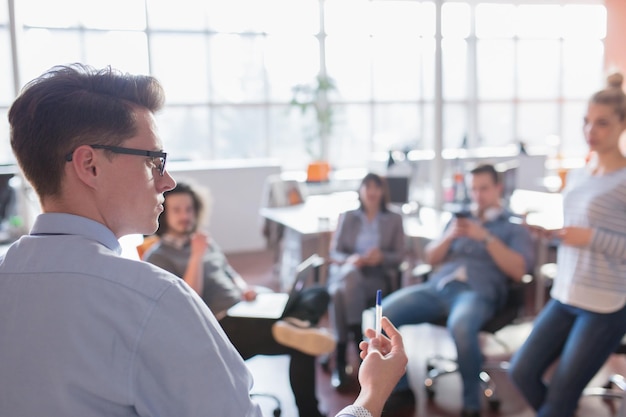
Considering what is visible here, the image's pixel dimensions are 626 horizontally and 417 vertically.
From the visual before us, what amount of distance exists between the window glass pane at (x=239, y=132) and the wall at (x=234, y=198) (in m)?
2.13

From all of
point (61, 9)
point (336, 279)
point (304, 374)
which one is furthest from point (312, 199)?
point (61, 9)

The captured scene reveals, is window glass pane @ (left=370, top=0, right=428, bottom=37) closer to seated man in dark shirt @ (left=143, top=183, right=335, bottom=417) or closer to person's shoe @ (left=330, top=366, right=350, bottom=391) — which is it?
person's shoe @ (left=330, top=366, right=350, bottom=391)

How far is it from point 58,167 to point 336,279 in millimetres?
3013

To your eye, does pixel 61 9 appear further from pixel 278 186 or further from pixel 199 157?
pixel 278 186

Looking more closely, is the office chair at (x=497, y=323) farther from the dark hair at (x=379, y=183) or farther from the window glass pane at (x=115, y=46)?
the window glass pane at (x=115, y=46)

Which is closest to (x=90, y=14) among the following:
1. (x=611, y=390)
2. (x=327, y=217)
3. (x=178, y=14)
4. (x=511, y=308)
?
(x=178, y=14)

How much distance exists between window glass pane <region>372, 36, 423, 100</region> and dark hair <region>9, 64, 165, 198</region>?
1013cm

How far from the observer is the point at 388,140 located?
35.6 feet

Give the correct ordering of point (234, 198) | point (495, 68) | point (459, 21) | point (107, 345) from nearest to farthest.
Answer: point (107, 345) → point (234, 198) → point (459, 21) → point (495, 68)

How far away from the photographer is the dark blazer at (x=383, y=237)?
3.88 meters

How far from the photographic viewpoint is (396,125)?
1117cm

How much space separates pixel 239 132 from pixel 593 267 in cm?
818

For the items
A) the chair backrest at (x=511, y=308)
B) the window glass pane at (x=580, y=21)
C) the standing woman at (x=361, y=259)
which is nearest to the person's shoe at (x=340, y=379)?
the standing woman at (x=361, y=259)

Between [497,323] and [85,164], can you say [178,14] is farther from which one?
[85,164]
